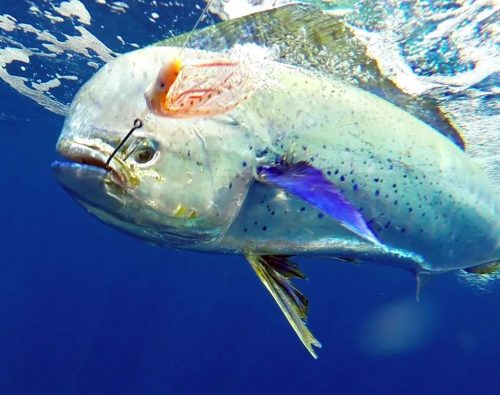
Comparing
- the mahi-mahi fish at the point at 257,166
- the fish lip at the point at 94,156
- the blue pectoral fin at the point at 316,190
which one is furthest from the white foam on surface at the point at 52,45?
the blue pectoral fin at the point at 316,190

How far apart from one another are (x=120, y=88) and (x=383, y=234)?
5.31 ft

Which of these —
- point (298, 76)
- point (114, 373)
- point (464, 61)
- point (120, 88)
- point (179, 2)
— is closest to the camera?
point (120, 88)

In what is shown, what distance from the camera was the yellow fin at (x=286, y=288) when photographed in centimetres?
217

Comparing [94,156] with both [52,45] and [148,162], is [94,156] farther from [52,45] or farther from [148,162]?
[52,45]

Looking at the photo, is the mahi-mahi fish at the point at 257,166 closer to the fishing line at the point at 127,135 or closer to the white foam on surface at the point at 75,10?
the fishing line at the point at 127,135

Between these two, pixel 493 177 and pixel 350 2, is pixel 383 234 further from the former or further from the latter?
pixel 493 177

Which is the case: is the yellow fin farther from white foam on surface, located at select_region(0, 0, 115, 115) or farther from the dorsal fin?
white foam on surface, located at select_region(0, 0, 115, 115)

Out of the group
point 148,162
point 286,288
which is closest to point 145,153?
point 148,162

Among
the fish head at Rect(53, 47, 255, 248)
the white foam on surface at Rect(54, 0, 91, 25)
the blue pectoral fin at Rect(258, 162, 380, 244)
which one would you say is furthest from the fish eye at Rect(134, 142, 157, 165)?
the white foam on surface at Rect(54, 0, 91, 25)

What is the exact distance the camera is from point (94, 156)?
1975 mm

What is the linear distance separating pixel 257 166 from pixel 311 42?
1985 millimetres

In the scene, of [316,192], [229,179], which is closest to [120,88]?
[229,179]

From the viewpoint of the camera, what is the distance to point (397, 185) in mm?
2678

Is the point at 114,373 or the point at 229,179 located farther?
the point at 114,373
